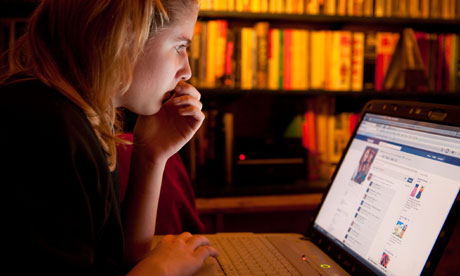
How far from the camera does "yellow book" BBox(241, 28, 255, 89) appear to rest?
6.89ft

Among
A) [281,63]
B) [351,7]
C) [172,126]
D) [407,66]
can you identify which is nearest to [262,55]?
[281,63]

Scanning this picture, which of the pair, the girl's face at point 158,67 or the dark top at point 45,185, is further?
the girl's face at point 158,67

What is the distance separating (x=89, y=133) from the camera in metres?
0.61

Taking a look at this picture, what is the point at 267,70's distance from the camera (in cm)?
214

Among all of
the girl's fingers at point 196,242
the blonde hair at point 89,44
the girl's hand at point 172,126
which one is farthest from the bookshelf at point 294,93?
the blonde hair at point 89,44

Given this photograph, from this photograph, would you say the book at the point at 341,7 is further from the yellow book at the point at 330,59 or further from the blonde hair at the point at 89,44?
the blonde hair at the point at 89,44

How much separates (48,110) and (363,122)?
0.62 meters

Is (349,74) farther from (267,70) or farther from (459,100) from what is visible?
(459,100)

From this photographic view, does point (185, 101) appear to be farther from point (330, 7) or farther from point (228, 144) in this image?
point (330, 7)

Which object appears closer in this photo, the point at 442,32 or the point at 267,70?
the point at 267,70

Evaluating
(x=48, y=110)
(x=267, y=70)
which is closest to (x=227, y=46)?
(x=267, y=70)

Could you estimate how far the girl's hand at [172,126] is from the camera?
1.00 m

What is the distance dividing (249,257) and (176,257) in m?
0.15

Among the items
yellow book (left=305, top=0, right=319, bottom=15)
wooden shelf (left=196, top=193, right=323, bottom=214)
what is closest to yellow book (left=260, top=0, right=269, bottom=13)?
yellow book (left=305, top=0, right=319, bottom=15)
